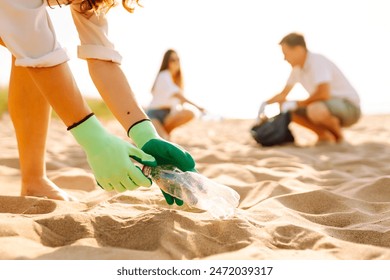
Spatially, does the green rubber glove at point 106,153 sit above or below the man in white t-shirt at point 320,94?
above

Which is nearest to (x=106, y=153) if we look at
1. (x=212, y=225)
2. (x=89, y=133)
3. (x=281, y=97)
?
(x=89, y=133)

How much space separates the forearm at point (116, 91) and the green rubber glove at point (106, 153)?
0.18 metres

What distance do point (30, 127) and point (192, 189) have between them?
66 cm

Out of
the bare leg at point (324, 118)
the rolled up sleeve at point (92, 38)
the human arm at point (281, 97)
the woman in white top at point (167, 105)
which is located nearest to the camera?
the rolled up sleeve at point (92, 38)

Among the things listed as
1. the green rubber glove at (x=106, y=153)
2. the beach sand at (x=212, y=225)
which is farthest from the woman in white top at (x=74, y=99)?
the beach sand at (x=212, y=225)

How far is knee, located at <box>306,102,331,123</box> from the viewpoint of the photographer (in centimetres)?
385

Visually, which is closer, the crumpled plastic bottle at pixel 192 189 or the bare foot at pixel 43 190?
the crumpled plastic bottle at pixel 192 189

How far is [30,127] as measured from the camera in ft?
5.35

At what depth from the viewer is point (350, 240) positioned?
3.89ft

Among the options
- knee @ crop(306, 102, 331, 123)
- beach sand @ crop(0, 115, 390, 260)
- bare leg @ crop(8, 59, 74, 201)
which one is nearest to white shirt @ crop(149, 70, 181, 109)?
knee @ crop(306, 102, 331, 123)

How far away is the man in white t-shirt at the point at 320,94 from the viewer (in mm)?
3861

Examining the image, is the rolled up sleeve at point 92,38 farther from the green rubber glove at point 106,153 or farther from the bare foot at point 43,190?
the bare foot at point 43,190

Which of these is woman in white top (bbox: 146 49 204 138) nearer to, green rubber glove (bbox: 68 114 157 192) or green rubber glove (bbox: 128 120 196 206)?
green rubber glove (bbox: 128 120 196 206)

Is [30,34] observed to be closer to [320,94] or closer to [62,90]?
[62,90]
